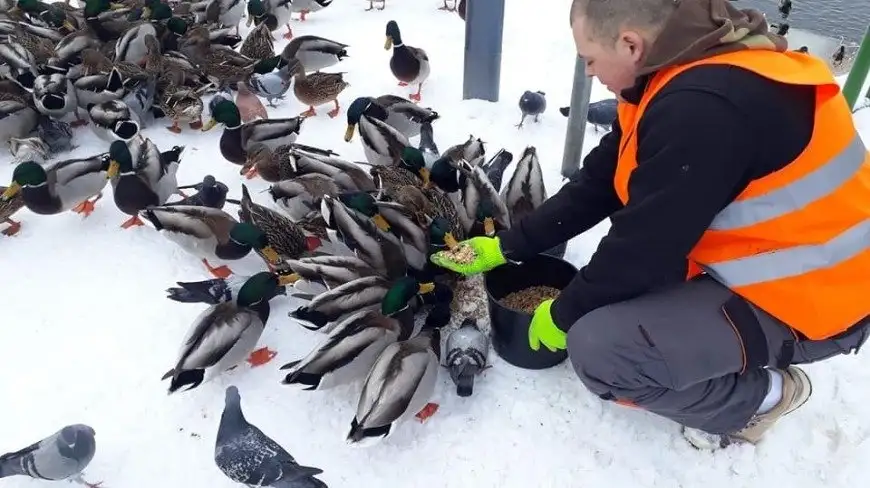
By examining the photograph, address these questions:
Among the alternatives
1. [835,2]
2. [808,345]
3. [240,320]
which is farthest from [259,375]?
[835,2]

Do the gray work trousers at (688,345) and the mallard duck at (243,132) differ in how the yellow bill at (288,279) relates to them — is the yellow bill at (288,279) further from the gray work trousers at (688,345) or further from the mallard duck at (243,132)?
the gray work trousers at (688,345)

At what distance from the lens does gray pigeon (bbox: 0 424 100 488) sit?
2.24 meters

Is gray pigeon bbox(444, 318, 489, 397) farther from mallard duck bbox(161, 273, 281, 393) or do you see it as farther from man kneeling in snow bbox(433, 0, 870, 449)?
mallard duck bbox(161, 273, 281, 393)

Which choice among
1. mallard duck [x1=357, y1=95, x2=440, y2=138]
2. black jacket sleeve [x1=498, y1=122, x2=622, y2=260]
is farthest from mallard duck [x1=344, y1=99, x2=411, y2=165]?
black jacket sleeve [x1=498, y1=122, x2=622, y2=260]

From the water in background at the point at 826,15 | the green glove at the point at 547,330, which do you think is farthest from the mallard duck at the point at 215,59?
the water in background at the point at 826,15

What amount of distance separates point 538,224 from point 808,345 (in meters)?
1.01

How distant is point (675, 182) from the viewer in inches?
63.0

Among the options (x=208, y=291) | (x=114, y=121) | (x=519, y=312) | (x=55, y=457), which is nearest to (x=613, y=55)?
(x=519, y=312)

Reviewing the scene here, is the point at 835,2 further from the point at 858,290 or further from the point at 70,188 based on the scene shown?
the point at 70,188

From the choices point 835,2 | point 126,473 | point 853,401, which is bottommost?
point 126,473

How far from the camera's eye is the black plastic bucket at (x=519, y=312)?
257 cm

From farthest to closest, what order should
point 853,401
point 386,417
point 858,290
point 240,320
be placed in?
point 240,320
point 853,401
point 386,417
point 858,290

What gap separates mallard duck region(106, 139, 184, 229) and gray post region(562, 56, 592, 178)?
2388 mm

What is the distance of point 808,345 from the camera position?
80.9 inches
